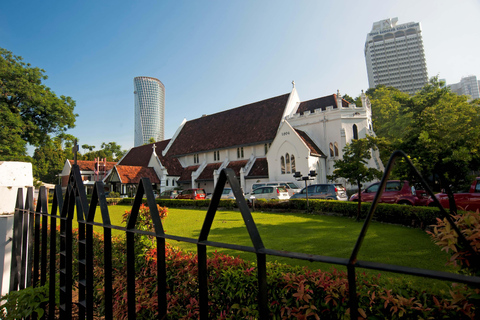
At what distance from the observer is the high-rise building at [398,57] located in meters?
128

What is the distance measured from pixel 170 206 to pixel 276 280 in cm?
2017

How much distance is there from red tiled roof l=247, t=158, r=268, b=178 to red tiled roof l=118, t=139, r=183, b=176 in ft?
38.4

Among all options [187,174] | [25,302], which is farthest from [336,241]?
[187,174]

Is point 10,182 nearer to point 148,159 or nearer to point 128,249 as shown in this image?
point 128,249

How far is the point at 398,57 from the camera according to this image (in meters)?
132

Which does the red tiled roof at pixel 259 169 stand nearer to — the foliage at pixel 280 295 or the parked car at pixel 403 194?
the parked car at pixel 403 194

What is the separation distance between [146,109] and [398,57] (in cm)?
13555

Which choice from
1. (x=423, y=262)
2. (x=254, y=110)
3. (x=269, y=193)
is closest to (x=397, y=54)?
(x=254, y=110)

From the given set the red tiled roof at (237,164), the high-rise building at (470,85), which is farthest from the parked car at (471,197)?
the high-rise building at (470,85)

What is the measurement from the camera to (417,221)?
9.95 meters

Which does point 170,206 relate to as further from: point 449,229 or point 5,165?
point 449,229

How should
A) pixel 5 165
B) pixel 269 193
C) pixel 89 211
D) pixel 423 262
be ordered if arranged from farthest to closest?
pixel 269 193, pixel 423 262, pixel 5 165, pixel 89 211

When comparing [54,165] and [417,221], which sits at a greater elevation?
[54,165]

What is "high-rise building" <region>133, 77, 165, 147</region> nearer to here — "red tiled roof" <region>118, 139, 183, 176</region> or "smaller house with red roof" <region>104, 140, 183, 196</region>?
"red tiled roof" <region>118, 139, 183, 176</region>
